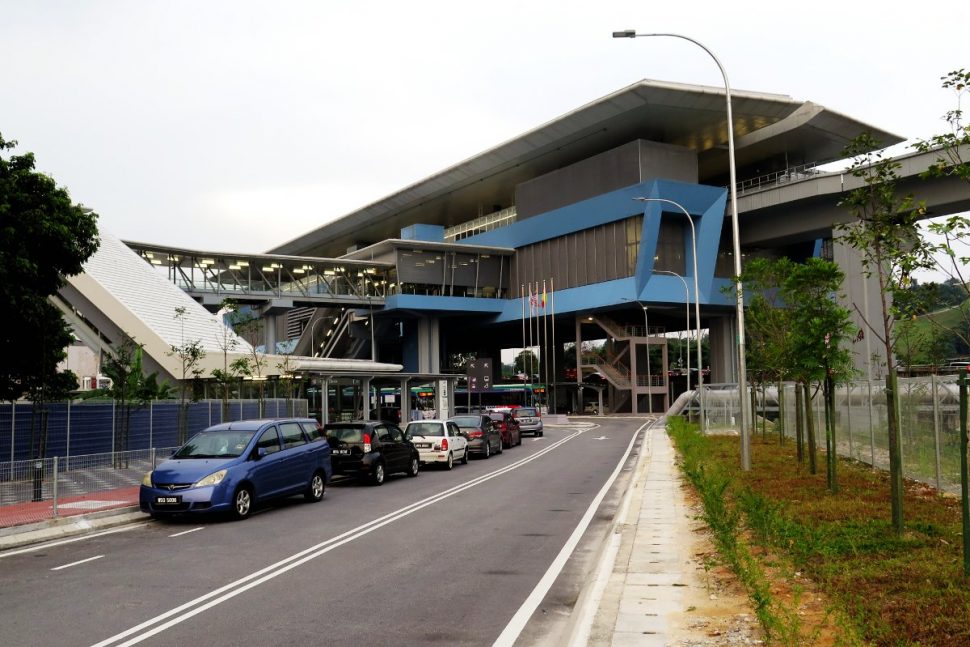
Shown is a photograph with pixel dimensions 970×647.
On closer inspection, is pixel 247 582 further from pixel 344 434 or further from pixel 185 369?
pixel 185 369

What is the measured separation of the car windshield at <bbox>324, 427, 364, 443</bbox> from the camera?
1980 cm

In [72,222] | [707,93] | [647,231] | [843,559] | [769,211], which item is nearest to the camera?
[843,559]

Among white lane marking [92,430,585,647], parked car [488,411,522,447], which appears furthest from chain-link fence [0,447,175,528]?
parked car [488,411,522,447]

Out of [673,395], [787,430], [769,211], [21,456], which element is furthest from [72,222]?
[673,395]

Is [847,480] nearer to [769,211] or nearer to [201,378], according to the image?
[201,378]

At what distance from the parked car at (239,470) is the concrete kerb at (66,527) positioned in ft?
1.35

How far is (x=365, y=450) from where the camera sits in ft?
64.0

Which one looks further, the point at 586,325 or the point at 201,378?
the point at 586,325

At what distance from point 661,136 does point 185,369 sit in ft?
161

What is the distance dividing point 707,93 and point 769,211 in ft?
45.6

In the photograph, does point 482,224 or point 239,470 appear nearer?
point 239,470

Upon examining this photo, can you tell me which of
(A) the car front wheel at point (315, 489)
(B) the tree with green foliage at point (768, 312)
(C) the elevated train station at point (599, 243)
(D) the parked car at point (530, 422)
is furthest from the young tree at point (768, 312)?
(C) the elevated train station at point (599, 243)

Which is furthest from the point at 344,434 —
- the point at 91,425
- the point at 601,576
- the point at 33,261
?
the point at 601,576

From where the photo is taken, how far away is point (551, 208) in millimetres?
73750
